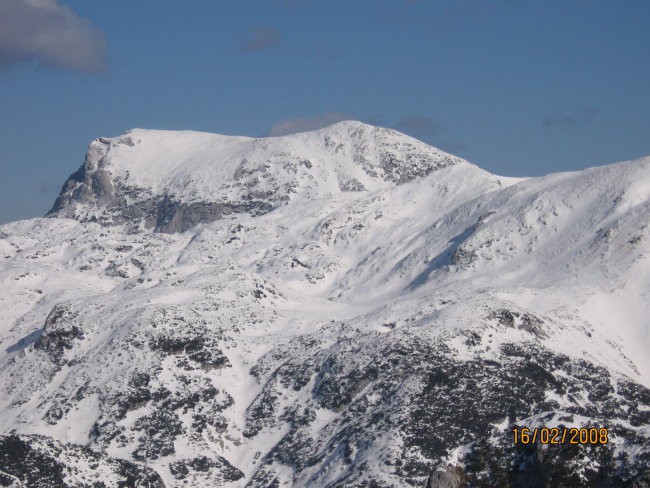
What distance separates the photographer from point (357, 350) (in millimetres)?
90062

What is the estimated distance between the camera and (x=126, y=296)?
11381 cm

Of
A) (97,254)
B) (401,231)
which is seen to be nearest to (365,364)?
(401,231)

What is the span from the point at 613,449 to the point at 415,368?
46.0m

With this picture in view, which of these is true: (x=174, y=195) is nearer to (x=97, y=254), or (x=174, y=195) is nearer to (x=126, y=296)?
(x=97, y=254)
